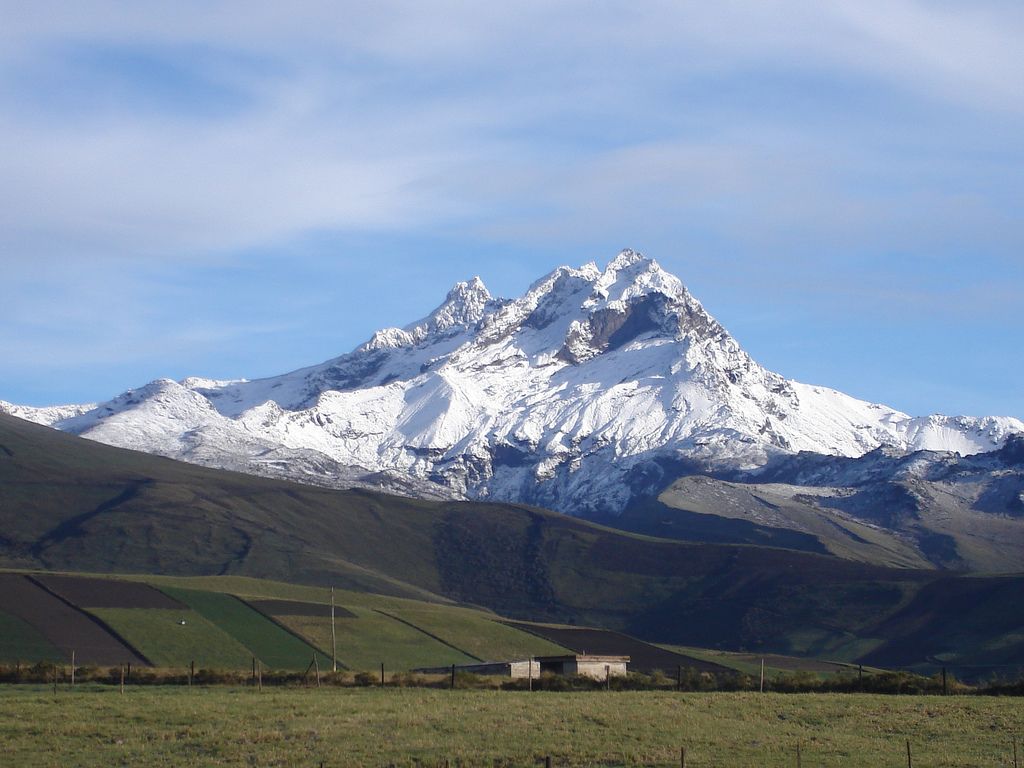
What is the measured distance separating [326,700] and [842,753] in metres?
24.3

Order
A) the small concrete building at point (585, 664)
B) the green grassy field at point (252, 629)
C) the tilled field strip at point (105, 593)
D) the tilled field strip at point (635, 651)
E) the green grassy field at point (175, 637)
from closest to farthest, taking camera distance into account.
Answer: the small concrete building at point (585, 664) < the green grassy field at point (175, 637) < the green grassy field at point (252, 629) < the tilled field strip at point (105, 593) < the tilled field strip at point (635, 651)

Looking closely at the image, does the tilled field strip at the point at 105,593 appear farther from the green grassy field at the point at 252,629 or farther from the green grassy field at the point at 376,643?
the green grassy field at the point at 376,643

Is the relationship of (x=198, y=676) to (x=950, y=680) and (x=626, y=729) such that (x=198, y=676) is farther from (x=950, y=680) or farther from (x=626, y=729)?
(x=950, y=680)

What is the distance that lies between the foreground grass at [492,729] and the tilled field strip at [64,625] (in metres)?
61.9

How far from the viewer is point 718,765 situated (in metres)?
49.0

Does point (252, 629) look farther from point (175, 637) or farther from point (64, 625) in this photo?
point (64, 625)

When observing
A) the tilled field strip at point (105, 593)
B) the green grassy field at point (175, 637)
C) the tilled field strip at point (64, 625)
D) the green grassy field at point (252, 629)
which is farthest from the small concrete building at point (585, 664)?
the tilled field strip at point (105, 593)

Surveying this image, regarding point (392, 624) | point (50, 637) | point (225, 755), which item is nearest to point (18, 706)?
point (225, 755)

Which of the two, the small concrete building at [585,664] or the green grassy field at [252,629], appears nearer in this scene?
the small concrete building at [585,664]

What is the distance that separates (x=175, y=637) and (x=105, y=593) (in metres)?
23.7

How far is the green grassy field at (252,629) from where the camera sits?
470ft

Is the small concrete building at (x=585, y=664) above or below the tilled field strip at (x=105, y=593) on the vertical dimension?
below

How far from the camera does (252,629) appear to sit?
520ft

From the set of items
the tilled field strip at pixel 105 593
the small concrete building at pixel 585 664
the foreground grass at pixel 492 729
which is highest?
the tilled field strip at pixel 105 593
